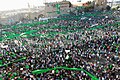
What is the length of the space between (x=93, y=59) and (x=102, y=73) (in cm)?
314

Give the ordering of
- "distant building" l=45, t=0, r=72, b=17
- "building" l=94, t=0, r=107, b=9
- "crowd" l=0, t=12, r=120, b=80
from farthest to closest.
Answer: "building" l=94, t=0, r=107, b=9 → "distant building" l=45, t=0, r=72, b=17 → "crowd" l=0, t=12, r=120, b=80

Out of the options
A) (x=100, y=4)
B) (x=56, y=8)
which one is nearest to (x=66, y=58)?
(x=56, y=8)

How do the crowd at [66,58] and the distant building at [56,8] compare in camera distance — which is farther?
the distant building at [56,8]

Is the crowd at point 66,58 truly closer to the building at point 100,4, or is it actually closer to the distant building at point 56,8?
the distant building at point 56,8

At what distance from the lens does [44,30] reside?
1102 inches

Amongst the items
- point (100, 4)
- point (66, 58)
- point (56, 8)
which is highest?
point (100, 4)

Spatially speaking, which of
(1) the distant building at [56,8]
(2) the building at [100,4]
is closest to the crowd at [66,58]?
(1) the distant building at [56,8]

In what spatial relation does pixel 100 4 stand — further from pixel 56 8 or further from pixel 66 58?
pixel 66 58

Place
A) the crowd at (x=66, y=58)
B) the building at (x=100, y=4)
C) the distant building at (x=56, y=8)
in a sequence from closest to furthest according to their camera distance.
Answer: the crowd at (x=66, y=58), the distant building at (x=56, y=8), the building at (x=100, y=4)

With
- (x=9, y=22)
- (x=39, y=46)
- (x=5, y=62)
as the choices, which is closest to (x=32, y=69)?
(x=5, y=62)

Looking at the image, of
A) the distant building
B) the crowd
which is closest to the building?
the distant building

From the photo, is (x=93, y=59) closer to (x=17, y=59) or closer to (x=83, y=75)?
(x=83, y=75)

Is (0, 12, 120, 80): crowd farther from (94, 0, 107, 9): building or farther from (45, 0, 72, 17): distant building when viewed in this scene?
(94, 0, 107, 9): building

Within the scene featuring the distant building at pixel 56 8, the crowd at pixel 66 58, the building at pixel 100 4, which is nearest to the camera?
the crowd at pixel 66 58
